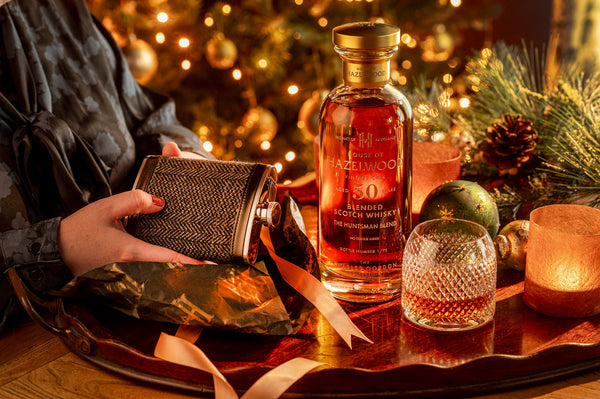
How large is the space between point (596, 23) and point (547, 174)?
92cm

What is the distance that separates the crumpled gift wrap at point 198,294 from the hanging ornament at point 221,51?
1067 millimetres

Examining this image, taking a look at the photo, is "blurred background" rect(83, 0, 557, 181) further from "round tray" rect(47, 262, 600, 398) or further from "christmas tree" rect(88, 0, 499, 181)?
"round tray" rect(47, 262, 600, 398)

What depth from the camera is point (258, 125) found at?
5.78 ft

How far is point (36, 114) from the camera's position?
0.84 m

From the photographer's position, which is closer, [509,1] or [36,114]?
[36,114]

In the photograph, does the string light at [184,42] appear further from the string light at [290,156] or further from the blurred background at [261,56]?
the string light at [290,156]

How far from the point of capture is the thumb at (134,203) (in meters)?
0.66

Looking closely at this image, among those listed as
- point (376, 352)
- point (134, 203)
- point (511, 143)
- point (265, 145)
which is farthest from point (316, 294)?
point (265, 145)

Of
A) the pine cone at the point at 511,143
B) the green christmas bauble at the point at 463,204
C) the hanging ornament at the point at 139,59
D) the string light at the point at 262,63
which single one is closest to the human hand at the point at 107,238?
the green christmas bauble at the point at 463,204

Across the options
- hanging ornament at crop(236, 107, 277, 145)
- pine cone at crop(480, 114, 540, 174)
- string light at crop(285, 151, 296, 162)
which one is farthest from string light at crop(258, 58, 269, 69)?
pine cone at crop(480, 114, 540, 174)

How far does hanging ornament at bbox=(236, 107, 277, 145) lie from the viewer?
175cm

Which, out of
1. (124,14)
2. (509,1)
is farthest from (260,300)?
(509,1)

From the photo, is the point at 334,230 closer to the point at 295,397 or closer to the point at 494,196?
the point at 295,397

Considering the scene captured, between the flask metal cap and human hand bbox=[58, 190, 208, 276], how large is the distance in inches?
9.8
